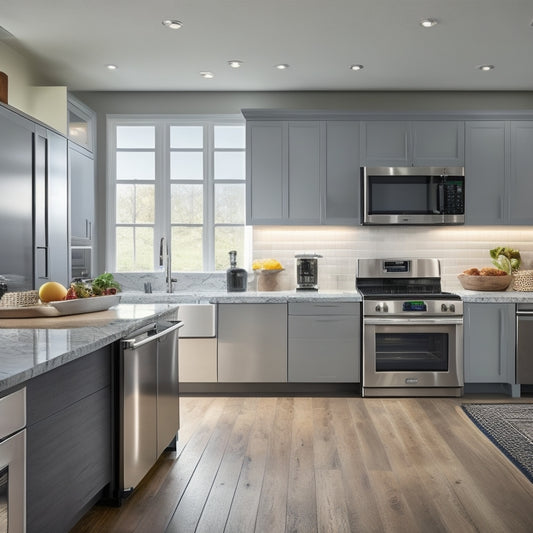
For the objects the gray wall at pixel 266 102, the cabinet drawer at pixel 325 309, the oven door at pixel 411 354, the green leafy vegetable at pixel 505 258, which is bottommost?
the oven door at pixel 411 354

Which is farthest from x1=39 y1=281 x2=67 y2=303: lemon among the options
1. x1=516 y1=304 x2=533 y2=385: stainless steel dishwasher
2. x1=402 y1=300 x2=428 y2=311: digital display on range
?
x1=516 y1=304 x2=533 y2=385: stainless steel dishwasher

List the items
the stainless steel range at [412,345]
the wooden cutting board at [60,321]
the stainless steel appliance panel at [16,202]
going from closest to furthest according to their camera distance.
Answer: the wooden cutting board at [60,321]
the stainless steel appliance panel at [16,202]
the stainless steel range at [412,345]

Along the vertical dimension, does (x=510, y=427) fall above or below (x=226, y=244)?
below

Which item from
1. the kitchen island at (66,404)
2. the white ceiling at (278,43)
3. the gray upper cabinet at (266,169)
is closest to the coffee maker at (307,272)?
the gray upper cabinet at (266,169)

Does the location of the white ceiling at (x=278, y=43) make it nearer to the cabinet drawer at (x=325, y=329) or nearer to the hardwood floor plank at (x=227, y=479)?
the cabinet drawer at (x=325, y=329)

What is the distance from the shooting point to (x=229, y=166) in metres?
5.47

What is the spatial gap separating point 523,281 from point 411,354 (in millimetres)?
1314

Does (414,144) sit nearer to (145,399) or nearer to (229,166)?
(229,166)

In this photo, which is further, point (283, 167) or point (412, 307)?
point (283, 167)

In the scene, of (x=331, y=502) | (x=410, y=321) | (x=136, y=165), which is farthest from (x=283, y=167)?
(x=331, y=502)

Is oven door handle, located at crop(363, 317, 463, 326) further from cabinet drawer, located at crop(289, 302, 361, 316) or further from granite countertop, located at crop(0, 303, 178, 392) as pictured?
granite countertop, located at crop(0, 303, 178, 392)

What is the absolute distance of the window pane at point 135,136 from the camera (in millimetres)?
5477

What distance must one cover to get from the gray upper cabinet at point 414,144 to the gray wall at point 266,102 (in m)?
0.38

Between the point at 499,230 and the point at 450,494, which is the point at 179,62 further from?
the point at 450,494
